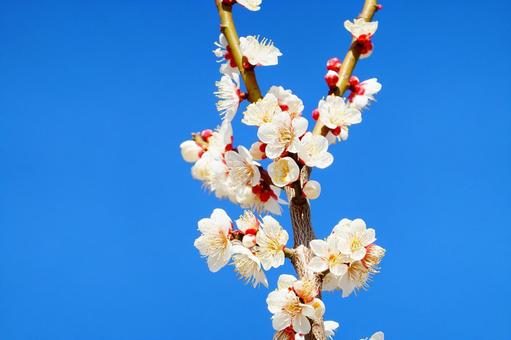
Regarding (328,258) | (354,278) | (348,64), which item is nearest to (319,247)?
(328,258)

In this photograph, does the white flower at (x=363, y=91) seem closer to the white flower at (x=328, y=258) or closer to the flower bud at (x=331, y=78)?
the flower bud at (x=331, y=78)

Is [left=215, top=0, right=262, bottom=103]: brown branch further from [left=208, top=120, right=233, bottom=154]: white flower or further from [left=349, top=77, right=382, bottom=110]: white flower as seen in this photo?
[left=349, top=77, right=382, bottom=110]: white flower

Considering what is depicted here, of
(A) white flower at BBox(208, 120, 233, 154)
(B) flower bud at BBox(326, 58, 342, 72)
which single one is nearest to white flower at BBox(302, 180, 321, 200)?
(A) white flower at BBox(208, 120, 233, 154)

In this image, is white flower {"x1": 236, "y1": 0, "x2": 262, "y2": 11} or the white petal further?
white flower {"x1": 236, "y1": 0, "x2": 262, "y2": 11}

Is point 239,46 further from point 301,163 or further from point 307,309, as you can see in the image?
point 307,309

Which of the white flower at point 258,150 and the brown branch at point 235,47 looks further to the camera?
the brown branch at point 235,47

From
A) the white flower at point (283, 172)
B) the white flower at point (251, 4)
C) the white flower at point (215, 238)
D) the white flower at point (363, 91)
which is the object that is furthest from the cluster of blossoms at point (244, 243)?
the white flower at point (251, 4)
